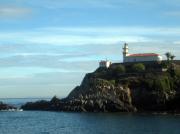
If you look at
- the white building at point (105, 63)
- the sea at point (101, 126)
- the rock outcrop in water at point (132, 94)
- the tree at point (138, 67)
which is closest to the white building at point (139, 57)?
the white building at point (105, 63)

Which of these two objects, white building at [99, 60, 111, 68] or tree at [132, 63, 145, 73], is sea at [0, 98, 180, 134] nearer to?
tree at [132, 63, 145, 73]

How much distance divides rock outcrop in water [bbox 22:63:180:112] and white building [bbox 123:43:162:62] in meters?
9.09

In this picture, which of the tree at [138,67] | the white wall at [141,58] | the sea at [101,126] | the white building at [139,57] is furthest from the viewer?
the white building at [139,57]

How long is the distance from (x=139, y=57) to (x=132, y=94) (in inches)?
1012

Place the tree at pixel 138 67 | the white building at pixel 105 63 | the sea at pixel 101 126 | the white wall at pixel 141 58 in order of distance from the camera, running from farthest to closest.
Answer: the white building at pixel 105 63 < the white wall at pixel 141 58 < the tree at pixel 138 67 < the sea at pixel 101 126

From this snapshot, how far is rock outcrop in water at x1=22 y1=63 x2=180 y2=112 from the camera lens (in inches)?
5143

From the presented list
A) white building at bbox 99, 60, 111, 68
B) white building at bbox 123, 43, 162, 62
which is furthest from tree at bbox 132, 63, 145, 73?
white building at bbox 99, 60, 111, 68

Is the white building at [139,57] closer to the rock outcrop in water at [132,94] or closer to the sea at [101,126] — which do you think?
the rock outcrop in water at [132,94]

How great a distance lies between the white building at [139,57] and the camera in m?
154

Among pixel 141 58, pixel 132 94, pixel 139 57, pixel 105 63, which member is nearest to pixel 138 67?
pixel 141 58

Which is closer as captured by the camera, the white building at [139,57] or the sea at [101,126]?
the sea at [101,126]

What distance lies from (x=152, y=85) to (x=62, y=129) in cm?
4803

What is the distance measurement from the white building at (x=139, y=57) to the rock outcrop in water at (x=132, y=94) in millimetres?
9087

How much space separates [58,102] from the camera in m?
151
